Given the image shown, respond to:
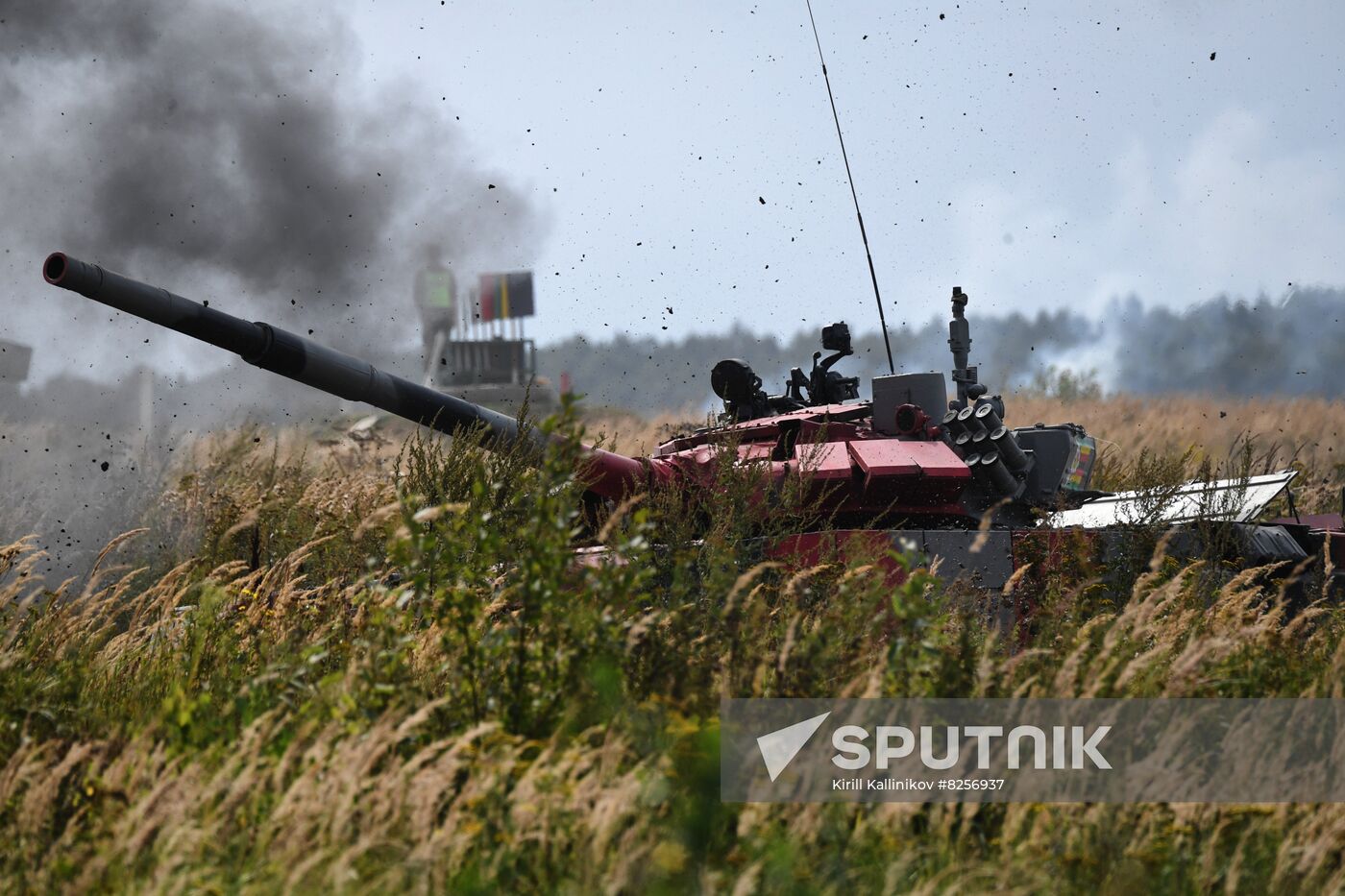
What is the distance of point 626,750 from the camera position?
162 inches

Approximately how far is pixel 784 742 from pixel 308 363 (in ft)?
14.3

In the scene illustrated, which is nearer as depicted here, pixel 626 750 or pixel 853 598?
pixel 626 750

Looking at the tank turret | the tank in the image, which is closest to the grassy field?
the tank

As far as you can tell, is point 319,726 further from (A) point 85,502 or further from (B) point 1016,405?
(B) point 1016,405

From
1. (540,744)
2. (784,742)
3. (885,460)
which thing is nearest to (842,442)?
(885,460)

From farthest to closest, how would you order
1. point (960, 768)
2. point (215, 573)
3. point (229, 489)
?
point (229, 489)
point (215, 573)
point (960, 768)

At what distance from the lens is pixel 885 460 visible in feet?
26.7

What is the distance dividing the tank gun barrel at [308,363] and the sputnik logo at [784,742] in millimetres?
3117

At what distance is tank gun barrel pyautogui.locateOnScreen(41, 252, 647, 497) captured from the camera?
688 cm

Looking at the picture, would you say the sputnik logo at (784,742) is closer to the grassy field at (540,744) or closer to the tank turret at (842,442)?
the grassy field at (540,744)

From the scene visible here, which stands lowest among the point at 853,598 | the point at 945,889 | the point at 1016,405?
the point at 945,889

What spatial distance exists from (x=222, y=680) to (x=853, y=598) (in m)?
2.55

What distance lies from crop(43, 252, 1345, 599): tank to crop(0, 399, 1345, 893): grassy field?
1489mm

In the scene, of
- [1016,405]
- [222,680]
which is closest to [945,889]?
[222,680]
